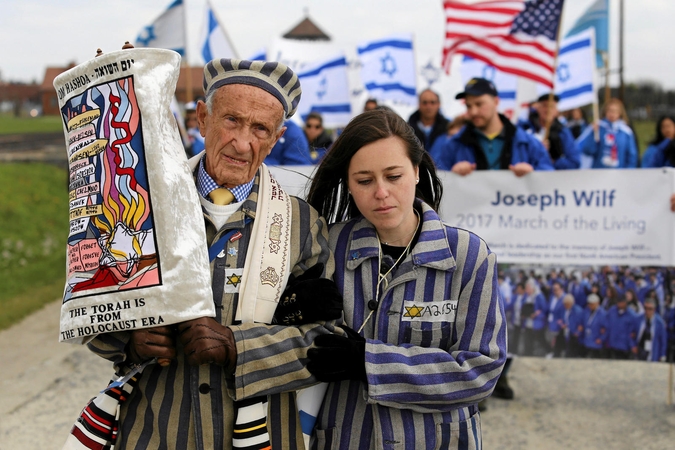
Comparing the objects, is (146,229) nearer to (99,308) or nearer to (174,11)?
(99,308)

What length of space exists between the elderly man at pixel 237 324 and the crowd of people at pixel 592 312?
3243 mm

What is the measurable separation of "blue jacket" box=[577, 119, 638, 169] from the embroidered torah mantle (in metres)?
7.30

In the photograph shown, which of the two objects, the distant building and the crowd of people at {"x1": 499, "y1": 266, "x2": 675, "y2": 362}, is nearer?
the crowd of people at {"x1": 499, "y1": 266, "x2": 675, "y2": 362}

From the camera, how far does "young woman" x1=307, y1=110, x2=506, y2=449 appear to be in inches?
79.5

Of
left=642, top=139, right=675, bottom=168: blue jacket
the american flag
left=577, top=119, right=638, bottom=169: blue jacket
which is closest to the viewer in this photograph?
the american flag

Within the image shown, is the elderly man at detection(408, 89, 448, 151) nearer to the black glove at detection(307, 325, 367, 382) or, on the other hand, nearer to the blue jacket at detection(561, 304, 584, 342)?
the blue jacket at detection(561, 304, 584, 342)

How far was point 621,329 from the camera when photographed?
5.07 meters

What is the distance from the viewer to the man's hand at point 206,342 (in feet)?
6.02

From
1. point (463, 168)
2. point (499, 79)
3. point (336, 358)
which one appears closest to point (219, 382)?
point (336, 358)

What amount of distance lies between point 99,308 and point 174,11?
7615 millimetres

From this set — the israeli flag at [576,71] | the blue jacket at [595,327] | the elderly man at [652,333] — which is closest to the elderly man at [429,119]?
the israeli flag at [576,71]

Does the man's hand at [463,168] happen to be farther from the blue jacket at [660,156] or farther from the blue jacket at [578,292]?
the blue jacket at [660,156]

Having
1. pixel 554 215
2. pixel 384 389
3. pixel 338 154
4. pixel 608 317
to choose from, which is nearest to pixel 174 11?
pixel 554 215

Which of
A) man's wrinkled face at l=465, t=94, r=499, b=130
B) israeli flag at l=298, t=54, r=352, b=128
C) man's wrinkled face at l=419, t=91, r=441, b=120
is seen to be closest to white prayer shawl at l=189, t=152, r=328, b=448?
man's wrinkled face at l=465, t=94, r=499, b=130
